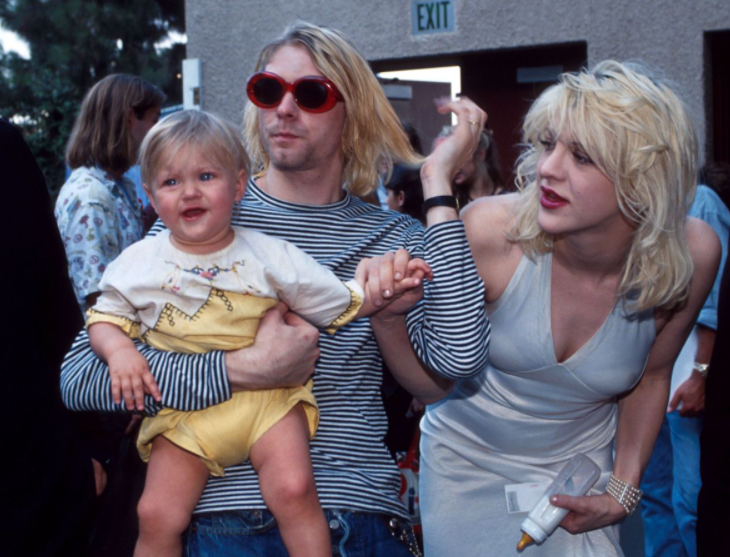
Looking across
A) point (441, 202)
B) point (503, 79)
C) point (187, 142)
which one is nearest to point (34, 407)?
point (187, 142)

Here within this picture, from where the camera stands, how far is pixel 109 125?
4797 mm

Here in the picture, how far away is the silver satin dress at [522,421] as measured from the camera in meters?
2.74

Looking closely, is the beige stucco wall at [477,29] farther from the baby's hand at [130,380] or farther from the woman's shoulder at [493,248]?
the baby's hand at [130,380]

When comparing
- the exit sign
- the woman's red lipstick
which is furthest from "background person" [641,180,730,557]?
the exit sign

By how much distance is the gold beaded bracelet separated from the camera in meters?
2.83

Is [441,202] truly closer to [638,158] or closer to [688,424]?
[638,158]

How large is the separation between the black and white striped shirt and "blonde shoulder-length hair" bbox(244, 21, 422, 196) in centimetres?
25

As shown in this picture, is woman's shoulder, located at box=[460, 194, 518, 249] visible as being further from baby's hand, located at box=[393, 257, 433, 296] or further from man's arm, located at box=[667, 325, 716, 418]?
man's arm, located at box=[667, 325, 716, 418]

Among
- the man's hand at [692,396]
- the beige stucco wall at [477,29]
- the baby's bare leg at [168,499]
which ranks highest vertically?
the beige stucco wall at [477,29]

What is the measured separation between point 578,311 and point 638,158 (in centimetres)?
53

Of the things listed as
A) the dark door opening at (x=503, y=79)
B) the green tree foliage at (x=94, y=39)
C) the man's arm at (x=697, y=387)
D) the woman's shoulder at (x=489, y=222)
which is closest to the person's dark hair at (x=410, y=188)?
the man's arm at (x=697, y=387)

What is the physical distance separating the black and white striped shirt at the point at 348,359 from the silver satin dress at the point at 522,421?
40cm

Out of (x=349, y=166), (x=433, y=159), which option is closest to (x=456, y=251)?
(x=433, y=159)

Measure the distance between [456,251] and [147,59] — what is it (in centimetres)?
2338
